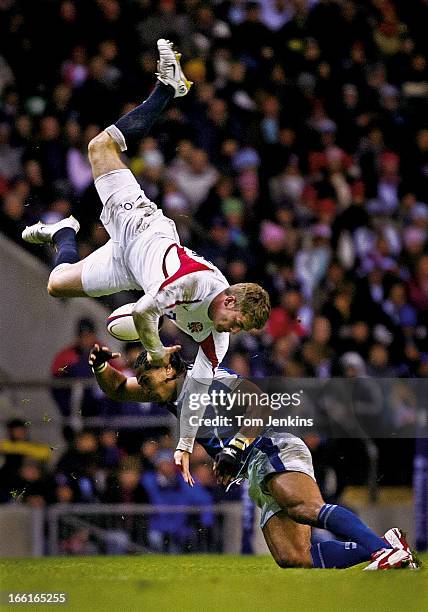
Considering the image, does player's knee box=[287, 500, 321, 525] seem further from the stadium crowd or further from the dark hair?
the dark hair

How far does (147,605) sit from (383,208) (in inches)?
183

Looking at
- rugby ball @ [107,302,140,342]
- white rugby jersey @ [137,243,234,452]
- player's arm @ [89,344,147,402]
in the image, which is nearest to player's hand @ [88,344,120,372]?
player's arm @ [89,344,147,402]

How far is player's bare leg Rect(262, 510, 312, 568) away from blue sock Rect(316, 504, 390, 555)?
0.67 ft

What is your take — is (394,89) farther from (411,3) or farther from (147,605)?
(147,605)

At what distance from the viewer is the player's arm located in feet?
23.0

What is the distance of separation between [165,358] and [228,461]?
65 cm

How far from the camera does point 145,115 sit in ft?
23.4

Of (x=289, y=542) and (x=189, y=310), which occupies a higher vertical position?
(x=189, y=310)

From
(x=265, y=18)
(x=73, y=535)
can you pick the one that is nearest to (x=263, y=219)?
(x=265, y=18)

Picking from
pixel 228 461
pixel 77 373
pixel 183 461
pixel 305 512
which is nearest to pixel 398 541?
pixel 305 512

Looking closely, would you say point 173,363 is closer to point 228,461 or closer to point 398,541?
point 228,461

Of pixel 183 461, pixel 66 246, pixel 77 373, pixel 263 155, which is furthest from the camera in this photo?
pixel 263 155

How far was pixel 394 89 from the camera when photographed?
1064 cm

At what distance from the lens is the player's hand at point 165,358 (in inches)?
270
